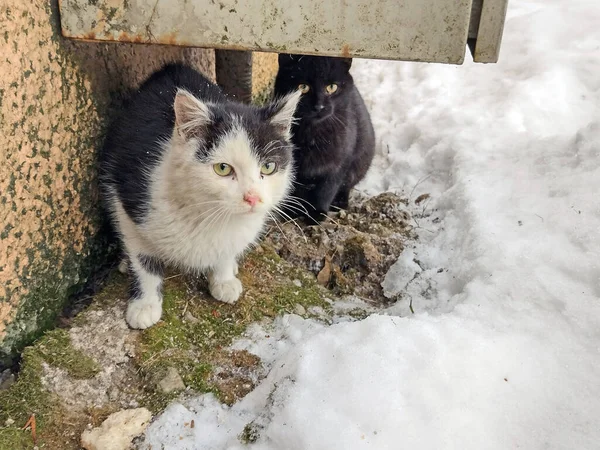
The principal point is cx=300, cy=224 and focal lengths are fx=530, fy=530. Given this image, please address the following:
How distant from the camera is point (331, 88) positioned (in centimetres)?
269

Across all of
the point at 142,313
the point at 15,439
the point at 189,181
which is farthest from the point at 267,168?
the point at 15,439

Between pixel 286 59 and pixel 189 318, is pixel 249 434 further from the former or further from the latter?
pixel 286 59

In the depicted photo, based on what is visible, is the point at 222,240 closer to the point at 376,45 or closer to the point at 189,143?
the point at 189,143

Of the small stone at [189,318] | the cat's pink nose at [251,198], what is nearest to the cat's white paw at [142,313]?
the small stone at [189,318]

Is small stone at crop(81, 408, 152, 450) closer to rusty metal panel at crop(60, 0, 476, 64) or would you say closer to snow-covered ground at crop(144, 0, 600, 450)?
snow-covered ground at crop(144, 0, 600, 450)

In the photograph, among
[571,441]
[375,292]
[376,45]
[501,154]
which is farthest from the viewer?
[501,154]

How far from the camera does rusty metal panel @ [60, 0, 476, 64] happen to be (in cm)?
171

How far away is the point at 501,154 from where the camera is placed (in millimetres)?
2959

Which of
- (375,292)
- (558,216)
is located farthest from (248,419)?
(558,216)

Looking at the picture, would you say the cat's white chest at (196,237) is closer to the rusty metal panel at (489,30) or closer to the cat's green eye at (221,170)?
the cat's green eye at (221,170)

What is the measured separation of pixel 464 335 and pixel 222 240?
2.96ft

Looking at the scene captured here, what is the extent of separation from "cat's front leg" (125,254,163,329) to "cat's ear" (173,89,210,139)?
0.54 m

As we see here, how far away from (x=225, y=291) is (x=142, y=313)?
0.35m

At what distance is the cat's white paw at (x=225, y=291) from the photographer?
2.14 meters
